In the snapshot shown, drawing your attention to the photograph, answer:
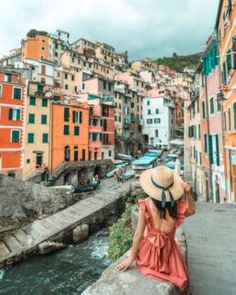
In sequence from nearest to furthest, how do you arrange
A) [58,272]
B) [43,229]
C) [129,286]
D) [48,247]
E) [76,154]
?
[129,286] < [58,272] < [48,247] < [43,229] < [76,154]

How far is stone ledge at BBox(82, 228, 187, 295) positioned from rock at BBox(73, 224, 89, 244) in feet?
48.7

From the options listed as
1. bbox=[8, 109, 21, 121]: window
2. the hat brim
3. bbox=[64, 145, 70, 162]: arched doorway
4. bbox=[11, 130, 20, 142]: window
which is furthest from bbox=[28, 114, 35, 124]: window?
the hat brim

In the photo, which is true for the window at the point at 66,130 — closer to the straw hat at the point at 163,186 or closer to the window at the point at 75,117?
the window at the point at 75,117

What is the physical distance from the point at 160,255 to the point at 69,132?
38275mm

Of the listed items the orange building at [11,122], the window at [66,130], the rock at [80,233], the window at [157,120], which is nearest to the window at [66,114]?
the window at [66,130]

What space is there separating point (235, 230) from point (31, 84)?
36275 millimetres

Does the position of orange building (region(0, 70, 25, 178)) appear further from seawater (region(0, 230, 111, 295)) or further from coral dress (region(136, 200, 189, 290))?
coral dress (region(136, 200, 189, 290))

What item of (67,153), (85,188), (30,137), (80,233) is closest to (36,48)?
(30,137)

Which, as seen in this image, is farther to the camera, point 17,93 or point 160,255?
point 17,93

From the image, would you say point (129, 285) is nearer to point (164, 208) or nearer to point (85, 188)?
point (164, 208)

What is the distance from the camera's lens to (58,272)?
42.4 feet

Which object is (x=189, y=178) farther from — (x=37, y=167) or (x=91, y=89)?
(x=91, y=89)

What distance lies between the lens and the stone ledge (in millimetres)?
2786

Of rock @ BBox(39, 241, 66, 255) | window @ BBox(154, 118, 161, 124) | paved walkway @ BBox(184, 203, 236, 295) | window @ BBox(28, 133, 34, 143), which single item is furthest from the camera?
window @ BBox(154, 118, 161, 124)
